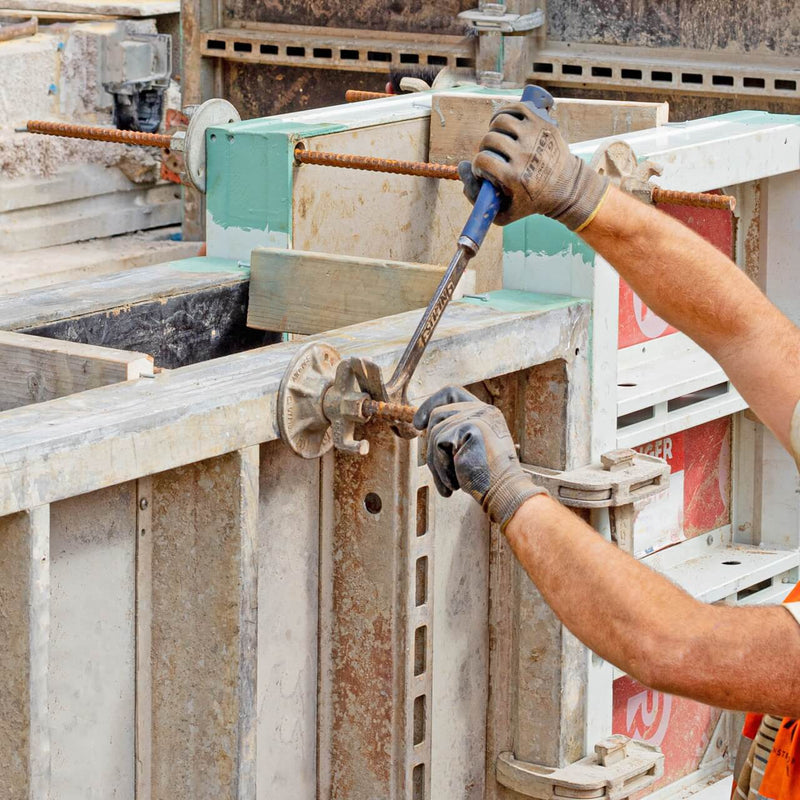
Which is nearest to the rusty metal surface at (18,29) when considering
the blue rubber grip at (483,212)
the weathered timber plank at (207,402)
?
the weathered timber plank at (207,402)

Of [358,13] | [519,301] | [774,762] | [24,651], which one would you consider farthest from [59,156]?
[774,762]

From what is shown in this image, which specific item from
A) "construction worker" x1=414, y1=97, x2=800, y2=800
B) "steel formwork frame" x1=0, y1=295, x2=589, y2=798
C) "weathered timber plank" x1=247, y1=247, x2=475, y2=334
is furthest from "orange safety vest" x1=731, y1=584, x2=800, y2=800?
"weathered timber plank" x1=247, y1=247, x2=475, y2=334

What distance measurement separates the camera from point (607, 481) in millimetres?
3482

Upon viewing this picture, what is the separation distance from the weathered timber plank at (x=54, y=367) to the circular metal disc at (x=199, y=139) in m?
0.93

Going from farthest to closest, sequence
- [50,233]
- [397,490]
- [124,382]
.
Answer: [50,233]
[397,490]
[124,382]

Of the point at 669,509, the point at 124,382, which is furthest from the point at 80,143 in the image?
the point at 124,382

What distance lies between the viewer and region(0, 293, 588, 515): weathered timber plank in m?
2.59

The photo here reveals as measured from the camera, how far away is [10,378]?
3.26 meters

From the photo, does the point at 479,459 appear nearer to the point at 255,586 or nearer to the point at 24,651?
the point at 255,586

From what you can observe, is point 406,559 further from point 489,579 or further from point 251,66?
point 251,66

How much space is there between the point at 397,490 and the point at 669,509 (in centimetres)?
130

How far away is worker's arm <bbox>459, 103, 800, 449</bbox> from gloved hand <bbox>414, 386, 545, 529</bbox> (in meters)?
0.60

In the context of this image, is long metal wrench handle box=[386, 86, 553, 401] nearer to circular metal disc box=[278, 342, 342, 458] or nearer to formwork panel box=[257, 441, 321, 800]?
circular metal disc box=[278, 342, 342, 458]

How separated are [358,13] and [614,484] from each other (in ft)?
15.8
